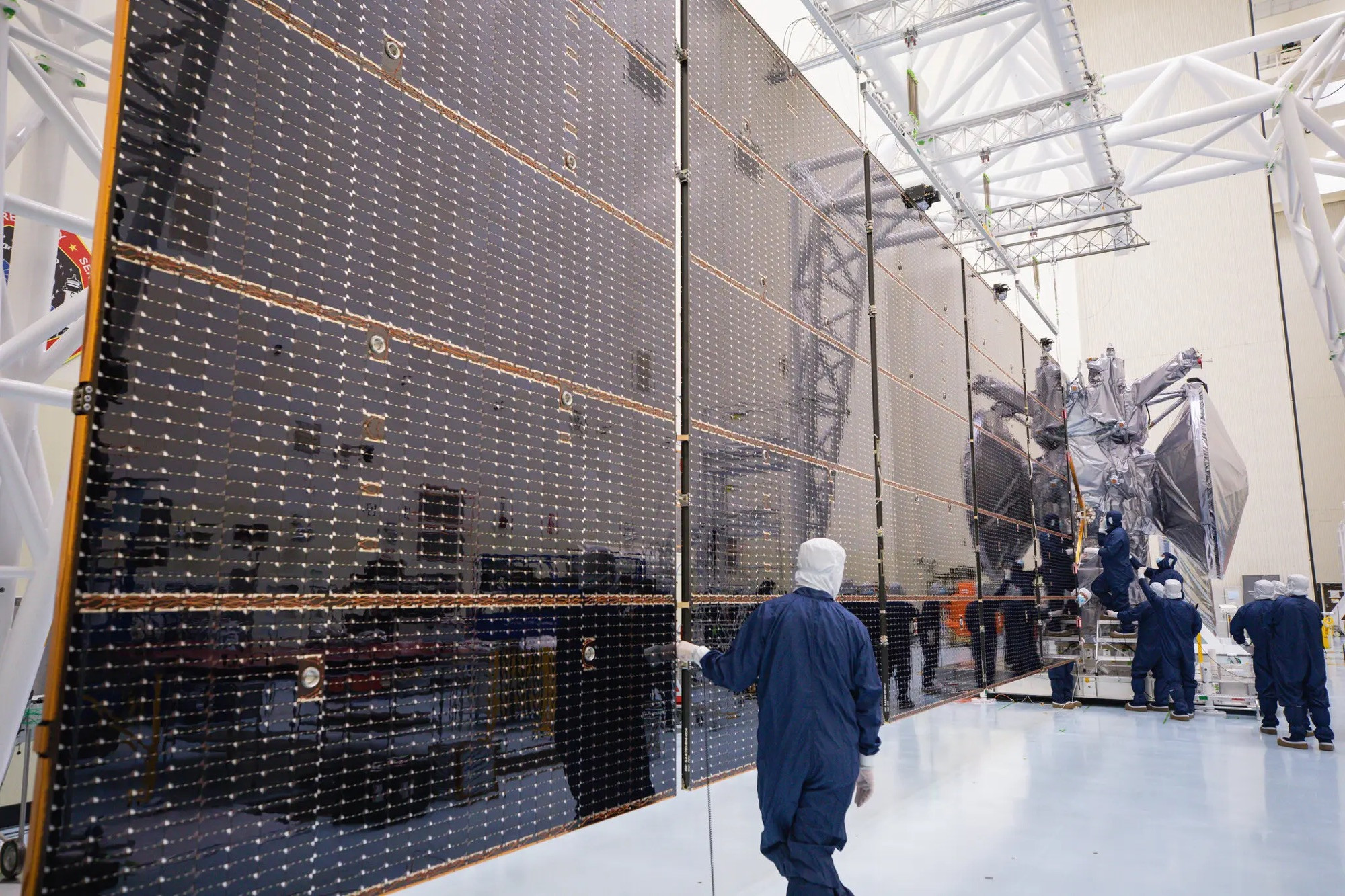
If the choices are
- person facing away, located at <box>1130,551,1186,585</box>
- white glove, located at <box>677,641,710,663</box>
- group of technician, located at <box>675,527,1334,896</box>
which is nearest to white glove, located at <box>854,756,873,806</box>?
group of technician, located at <box>675,527,1334,896</box>

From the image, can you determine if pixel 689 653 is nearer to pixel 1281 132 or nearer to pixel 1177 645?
pixel 1177 645

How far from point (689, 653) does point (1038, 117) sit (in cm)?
1089

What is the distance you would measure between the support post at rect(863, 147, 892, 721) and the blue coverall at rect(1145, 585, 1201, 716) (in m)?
7.57

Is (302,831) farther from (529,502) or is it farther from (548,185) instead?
(548,185)

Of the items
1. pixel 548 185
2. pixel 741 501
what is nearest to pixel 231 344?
pixel 548 185

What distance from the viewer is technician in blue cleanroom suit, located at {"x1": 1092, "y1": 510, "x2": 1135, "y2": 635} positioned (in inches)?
485

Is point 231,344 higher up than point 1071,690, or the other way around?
point 231,344

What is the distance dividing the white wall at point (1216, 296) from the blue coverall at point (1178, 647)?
44.3ft

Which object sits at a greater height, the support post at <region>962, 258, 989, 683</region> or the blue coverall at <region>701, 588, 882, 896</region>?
the support post at <region>962, 258, 989, 683</region>

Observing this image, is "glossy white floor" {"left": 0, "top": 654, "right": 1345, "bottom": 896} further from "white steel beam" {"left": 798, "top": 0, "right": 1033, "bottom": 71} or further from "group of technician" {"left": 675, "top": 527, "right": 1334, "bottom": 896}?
"white steel beam" {"left": 798, "top": 0, "right": 1033, "bottom": 71}

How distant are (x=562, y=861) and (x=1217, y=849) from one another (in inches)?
161

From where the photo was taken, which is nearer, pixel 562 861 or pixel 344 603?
pixel 344 603

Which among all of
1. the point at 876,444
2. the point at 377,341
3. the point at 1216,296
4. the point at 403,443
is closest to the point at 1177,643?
the point at 876,444

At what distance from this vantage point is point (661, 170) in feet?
12.8
